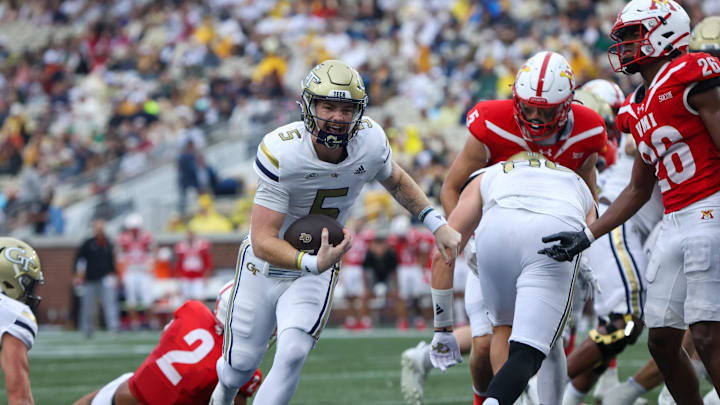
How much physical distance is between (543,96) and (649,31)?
0.56m

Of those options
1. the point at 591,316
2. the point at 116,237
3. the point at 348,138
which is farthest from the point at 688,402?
the point at 116,237

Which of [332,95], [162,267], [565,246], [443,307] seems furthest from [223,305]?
[162,267]

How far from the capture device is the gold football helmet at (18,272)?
5.20 meters

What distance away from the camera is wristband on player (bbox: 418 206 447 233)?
491 cm

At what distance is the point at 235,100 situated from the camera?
21.3 metres

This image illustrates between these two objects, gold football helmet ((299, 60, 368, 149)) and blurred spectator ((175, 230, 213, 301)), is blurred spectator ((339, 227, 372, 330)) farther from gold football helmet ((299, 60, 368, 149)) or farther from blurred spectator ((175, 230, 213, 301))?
gold football helmet ((299, 60, 368, 149))

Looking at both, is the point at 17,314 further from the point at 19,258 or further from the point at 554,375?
the point at 554,375

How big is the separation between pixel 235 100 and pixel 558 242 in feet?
56.5

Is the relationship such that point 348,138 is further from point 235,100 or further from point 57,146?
point 57,146

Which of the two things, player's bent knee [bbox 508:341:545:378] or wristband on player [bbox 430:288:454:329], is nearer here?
player's bent knee [bbox 508:341:545:378]

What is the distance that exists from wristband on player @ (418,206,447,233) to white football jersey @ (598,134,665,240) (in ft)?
6.21

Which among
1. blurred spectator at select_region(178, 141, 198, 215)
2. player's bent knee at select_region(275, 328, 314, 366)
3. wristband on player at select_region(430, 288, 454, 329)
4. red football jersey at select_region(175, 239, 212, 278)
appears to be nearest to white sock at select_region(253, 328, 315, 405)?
player's bent knee at select_region(275, 328, 314, 366)

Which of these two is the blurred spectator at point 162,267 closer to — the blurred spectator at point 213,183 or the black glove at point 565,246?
the blurred spectator at point 213,183

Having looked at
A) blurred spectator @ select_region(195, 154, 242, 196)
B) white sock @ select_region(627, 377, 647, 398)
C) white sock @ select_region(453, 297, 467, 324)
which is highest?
white sock @ select_region(627, 377, 647, 398)
